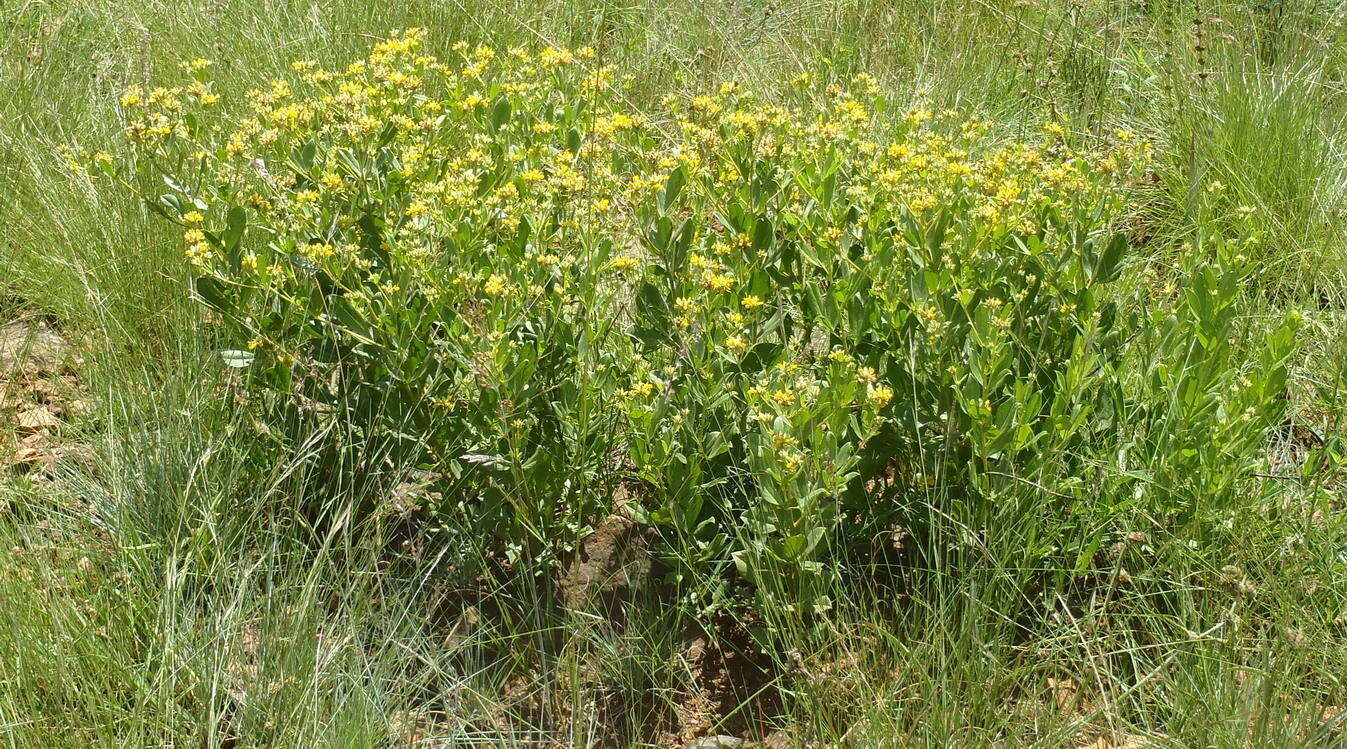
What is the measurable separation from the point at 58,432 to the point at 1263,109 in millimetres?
3552

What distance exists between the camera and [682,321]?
7.13 feet

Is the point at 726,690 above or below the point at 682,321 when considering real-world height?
below

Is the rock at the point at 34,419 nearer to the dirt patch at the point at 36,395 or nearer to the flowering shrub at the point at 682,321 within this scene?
the dirt patch at the point at 36,395

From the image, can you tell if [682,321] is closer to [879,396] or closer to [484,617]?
[879,396]

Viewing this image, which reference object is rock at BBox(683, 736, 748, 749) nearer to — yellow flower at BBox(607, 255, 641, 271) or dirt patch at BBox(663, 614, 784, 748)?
dirt patch at BBox(663, 614, 784, 748)

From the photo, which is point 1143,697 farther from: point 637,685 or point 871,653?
point 637,685

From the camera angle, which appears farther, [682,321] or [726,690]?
[726,690]

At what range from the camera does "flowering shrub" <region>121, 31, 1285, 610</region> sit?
7.21 ft

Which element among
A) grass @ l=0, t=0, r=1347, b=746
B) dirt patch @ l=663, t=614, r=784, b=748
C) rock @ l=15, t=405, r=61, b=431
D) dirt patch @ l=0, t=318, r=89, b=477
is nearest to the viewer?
grass @ l=0, t=0, r=1347, b=746

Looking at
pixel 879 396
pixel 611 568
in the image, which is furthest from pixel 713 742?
pixel 879 396

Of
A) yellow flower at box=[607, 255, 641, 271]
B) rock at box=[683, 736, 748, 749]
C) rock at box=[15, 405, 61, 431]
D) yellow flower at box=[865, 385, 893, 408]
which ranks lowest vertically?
rock at box=[683, 736, 748, 749]

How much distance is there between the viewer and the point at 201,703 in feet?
6.57

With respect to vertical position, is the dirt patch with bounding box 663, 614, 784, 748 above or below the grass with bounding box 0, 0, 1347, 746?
below

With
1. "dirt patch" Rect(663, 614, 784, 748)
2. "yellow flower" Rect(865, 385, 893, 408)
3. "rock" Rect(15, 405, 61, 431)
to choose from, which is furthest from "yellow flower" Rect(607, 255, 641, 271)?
"rock" Rect(15, 405, 61, 431)
